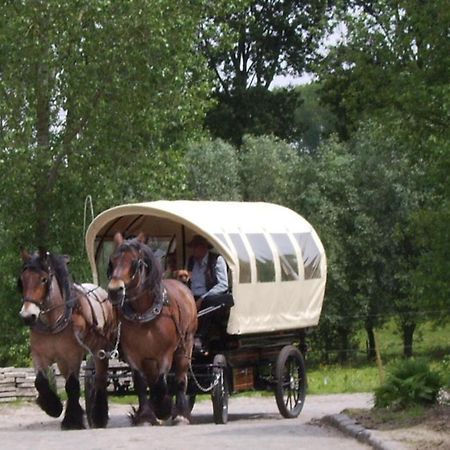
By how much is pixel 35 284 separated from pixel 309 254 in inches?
207

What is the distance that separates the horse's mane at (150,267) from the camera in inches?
743

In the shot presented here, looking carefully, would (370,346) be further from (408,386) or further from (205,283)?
(408,386)

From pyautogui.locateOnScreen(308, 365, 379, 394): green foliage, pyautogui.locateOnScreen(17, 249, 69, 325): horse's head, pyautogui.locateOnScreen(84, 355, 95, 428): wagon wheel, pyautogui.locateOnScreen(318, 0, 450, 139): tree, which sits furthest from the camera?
pyautogui.locateOnScreen(318, 0, 450, 139): tree

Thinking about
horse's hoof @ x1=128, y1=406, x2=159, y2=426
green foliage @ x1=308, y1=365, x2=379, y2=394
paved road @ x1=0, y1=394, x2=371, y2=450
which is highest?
paved road @ x1=0, y1=394, x2=371, y2=450

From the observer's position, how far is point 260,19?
6272 centimetres

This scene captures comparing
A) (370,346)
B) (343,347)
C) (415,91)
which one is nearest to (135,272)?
(415,91)

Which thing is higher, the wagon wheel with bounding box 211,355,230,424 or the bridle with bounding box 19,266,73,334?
the bridle with bounding box 19,266,73,334

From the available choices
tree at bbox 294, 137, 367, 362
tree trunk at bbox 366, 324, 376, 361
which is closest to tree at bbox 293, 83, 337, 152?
tree trunk at bbox 366, 324, 376, 361

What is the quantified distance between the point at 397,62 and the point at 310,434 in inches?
933

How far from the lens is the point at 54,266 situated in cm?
1912

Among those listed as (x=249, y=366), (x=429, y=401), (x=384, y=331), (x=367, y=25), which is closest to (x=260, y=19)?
(x=384, y=331)

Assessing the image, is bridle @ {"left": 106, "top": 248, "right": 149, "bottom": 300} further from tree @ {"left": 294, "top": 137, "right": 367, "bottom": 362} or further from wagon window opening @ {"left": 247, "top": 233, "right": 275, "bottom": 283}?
tree @ {"left": 294, "top": 137, "right": 367, "bottom": 362}

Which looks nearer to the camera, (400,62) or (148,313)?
(148,313)

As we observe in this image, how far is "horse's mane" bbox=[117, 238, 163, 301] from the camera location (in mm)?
18875
